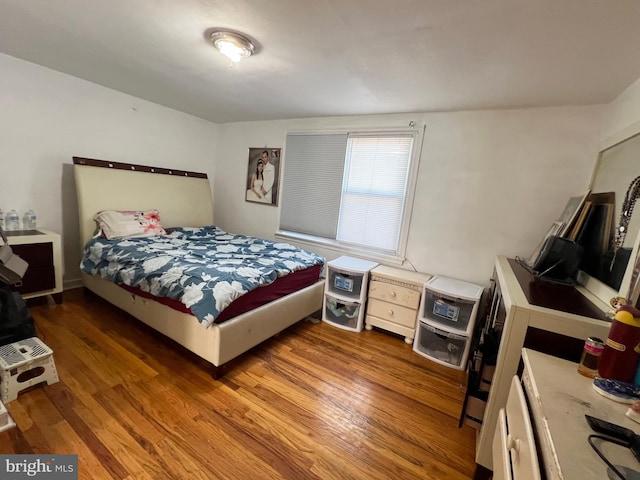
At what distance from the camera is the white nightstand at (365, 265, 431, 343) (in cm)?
254

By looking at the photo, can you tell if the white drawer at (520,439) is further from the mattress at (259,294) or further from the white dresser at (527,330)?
the mattress at (259,294)

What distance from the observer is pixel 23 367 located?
1572 millimetres

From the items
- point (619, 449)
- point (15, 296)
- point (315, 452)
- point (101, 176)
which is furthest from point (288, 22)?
point (101, 176)

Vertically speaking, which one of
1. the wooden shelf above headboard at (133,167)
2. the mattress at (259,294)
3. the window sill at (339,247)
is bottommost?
the mattress at (259,294)

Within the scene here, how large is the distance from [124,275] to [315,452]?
1.91 metres

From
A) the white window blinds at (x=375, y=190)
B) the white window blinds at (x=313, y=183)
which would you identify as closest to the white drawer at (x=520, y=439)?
the white window blinds at (x=375, y=190)

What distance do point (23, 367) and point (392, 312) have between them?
103 inches

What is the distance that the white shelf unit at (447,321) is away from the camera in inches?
88.4

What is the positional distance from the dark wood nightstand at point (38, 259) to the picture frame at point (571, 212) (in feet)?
13.3

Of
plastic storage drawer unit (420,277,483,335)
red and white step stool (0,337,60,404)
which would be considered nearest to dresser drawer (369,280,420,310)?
plastic storage drawer unit (420,277,483,335)

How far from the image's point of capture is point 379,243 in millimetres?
3037

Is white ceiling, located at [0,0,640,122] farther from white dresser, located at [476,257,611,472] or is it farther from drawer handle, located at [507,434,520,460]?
drawer handle, located at [507,434,520,460]

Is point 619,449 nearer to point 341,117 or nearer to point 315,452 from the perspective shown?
point 315,452

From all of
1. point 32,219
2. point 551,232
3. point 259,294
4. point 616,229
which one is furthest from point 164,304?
point 551,232
